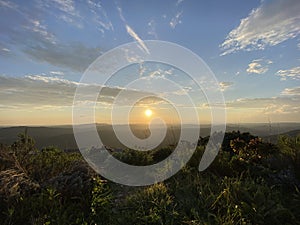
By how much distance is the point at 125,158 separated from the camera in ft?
30.7

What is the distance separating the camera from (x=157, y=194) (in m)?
6.00

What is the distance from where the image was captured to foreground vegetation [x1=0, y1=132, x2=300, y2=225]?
202 inches

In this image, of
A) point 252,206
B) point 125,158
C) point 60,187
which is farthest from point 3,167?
point 252,206

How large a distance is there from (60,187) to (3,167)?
6.57ft

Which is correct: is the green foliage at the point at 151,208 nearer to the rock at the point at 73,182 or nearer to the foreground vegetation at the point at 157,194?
the foreground vegetation at the point at 157,194

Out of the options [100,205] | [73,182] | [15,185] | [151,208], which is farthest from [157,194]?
[15,185]

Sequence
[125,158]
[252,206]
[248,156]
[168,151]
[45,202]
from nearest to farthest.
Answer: [252,206] → [45,202] → [248,156] → [125,158] → [168,151]

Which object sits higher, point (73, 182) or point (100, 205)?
point (73, 182)

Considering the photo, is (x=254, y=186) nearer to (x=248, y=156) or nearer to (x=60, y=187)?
(x=248, y=156)

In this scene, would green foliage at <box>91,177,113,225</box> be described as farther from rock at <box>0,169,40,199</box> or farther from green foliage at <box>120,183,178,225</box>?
rock at <box>0,169,40,199</box>

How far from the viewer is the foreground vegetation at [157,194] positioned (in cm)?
514

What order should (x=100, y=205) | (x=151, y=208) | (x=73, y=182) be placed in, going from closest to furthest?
(x=151, y=208) < (x=100, y=205) < (x=73, y=182)

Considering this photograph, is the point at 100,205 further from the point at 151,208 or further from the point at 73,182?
the point at 151,208

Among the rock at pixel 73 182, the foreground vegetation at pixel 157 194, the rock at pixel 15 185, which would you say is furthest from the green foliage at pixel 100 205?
the rock at pixel 15 185
